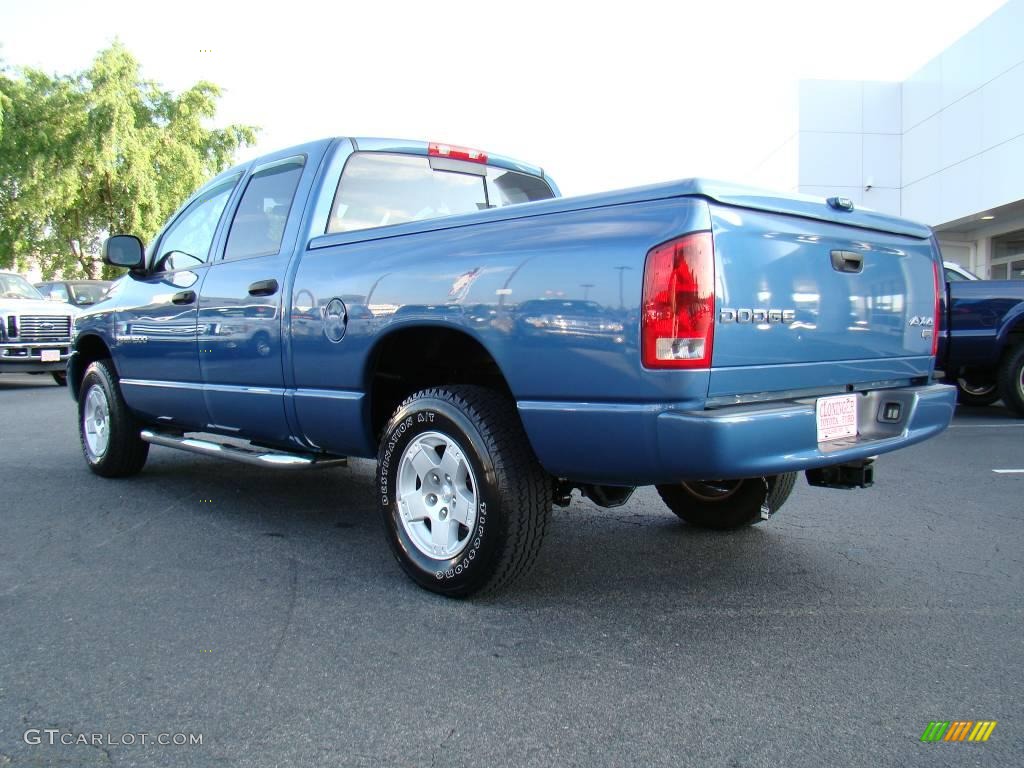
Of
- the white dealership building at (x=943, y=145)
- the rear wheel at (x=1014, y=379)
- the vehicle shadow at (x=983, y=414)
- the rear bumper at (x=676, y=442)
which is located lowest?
the vehicle shadow at (x=983, y=414)

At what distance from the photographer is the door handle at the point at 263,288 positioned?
160 inches

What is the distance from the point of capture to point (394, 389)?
13.0 ft

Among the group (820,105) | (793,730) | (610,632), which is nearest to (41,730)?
(610,632)

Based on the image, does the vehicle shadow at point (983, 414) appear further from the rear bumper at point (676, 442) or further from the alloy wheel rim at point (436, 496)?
the alloy wheel rim at point (436, 496)

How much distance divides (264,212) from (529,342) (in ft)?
7.21

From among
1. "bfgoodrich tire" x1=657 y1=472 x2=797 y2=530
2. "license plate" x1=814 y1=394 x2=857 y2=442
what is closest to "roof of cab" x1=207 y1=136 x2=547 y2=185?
"bfgoodrich tire" x1=657 y1=472 x2=797 y2=530

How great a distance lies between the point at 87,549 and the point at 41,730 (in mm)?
1896

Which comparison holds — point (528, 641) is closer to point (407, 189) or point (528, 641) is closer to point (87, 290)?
point (407, 189)

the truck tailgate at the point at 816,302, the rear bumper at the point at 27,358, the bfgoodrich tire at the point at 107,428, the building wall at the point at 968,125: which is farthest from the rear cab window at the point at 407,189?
the building wall at the point at 968,125

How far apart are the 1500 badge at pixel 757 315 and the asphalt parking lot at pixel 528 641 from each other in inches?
43.2

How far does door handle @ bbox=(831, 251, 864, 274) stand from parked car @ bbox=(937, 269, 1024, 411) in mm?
6638

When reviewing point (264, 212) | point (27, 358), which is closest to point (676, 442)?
point (264, 212)

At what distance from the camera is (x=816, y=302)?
3074mm

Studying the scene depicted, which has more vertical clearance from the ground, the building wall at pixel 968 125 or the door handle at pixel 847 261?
the building wall at pixel 968 125
